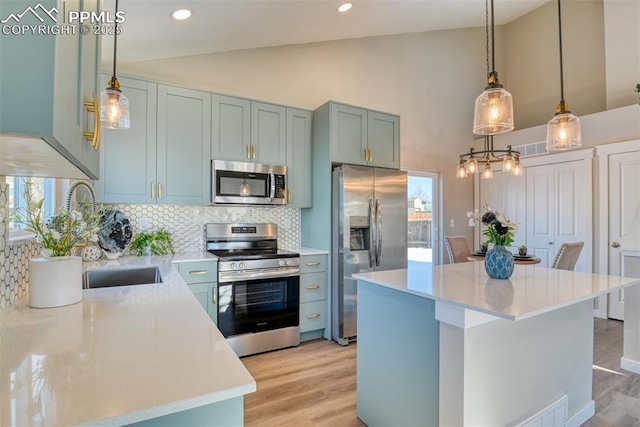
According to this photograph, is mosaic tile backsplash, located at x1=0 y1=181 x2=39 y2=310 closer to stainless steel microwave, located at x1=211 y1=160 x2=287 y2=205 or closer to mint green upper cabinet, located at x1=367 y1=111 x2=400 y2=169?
stainless steel microwave, located at x1=211 y1=160 x2=287 y2=205

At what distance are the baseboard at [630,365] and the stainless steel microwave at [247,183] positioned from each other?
134 inches

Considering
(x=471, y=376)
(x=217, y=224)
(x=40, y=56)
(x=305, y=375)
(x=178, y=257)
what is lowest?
(x=305, y=375)

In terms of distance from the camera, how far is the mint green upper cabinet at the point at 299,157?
3570mm

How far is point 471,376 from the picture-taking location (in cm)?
145

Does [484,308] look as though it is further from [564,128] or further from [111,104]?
[111,104]

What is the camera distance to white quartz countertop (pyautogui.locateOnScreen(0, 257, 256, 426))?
590 mm

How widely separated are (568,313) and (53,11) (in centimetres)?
260

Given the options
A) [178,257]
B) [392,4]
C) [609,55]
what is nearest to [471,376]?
[178,257]

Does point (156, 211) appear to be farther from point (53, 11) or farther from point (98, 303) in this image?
point (53, 11)

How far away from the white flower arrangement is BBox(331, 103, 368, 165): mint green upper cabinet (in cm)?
246

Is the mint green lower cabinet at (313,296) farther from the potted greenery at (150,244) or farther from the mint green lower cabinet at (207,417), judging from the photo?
the mint green lower cabinet at (207,417)

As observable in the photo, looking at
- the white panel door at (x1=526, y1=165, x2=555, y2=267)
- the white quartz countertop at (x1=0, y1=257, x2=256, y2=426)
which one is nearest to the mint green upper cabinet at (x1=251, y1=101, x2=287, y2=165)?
Answer: the white quartz countertop at (x1=0, y1=257, x2=256, y2=426)

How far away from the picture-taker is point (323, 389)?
95.7 inches

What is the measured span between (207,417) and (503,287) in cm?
160
